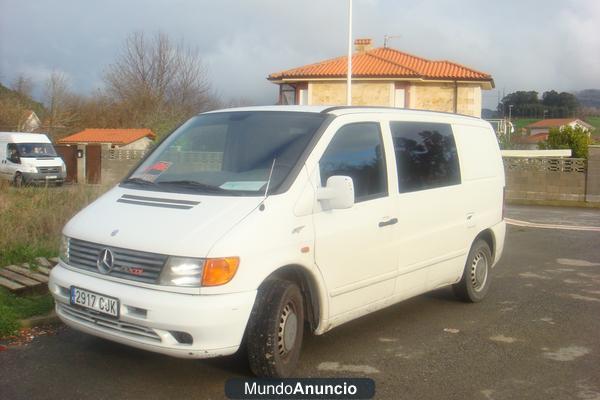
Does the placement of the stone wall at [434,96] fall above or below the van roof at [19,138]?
above

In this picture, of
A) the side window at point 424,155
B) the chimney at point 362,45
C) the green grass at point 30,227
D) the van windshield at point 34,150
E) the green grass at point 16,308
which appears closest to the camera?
the green grass at point 16,308

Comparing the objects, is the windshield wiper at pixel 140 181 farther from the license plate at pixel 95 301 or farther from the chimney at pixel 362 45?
the chimney at pixel 362 45

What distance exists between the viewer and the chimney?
39.8m

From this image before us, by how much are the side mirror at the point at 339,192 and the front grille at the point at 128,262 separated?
128 cm

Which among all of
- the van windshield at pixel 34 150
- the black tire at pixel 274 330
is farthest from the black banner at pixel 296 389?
the van windshield at pixel 34 150

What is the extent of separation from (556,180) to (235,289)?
21511mm

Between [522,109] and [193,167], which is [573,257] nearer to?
[193,167]

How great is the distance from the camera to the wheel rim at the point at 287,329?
4.45m

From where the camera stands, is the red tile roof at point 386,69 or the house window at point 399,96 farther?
the house window at point 399,96

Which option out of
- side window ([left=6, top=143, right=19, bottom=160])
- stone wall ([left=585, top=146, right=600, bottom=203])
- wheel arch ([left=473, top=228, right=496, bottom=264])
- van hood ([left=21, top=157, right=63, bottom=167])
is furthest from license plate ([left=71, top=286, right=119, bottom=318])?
side window ([left=6, top=143, right=19, bottom=160])

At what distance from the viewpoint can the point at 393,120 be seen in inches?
Result: 227

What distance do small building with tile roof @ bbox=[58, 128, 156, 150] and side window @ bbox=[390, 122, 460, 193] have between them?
112ft

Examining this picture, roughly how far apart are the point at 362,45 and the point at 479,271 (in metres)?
34.3

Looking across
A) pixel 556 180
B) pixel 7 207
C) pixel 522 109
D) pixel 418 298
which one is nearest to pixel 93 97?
pixel 556 180
